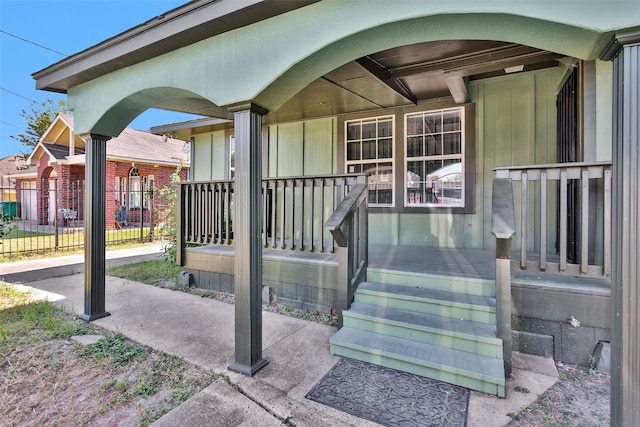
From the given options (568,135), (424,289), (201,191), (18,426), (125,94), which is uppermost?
(125,94)

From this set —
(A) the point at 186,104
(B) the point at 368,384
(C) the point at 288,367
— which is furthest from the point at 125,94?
(B) the point at 368,384

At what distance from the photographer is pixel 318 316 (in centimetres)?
384

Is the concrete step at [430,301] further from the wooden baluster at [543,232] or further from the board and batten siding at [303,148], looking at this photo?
the board and batten siding at [303,148]

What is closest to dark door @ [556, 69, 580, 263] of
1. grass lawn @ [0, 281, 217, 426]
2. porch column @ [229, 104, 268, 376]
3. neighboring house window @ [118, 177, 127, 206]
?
porch column @ [229, 104, 268, 376]

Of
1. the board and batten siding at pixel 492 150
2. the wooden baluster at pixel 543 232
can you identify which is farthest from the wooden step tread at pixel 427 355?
the board and batten siding at pixel 492 150

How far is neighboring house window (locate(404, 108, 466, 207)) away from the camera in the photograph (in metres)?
4.85

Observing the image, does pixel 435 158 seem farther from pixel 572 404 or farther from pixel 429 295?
pixel 572 404

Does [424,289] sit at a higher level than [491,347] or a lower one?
higher

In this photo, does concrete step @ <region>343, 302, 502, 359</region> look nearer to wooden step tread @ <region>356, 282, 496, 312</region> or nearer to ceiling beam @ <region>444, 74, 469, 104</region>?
wooden step tread @ <region>356, 282, 496, 312</region>

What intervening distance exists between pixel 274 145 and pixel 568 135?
481cm

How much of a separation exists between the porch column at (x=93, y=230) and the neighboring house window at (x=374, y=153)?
3.68 meters

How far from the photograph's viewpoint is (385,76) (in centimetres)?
401

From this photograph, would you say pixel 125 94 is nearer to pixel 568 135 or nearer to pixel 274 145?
pixel 274 145

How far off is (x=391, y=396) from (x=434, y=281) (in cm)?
137
